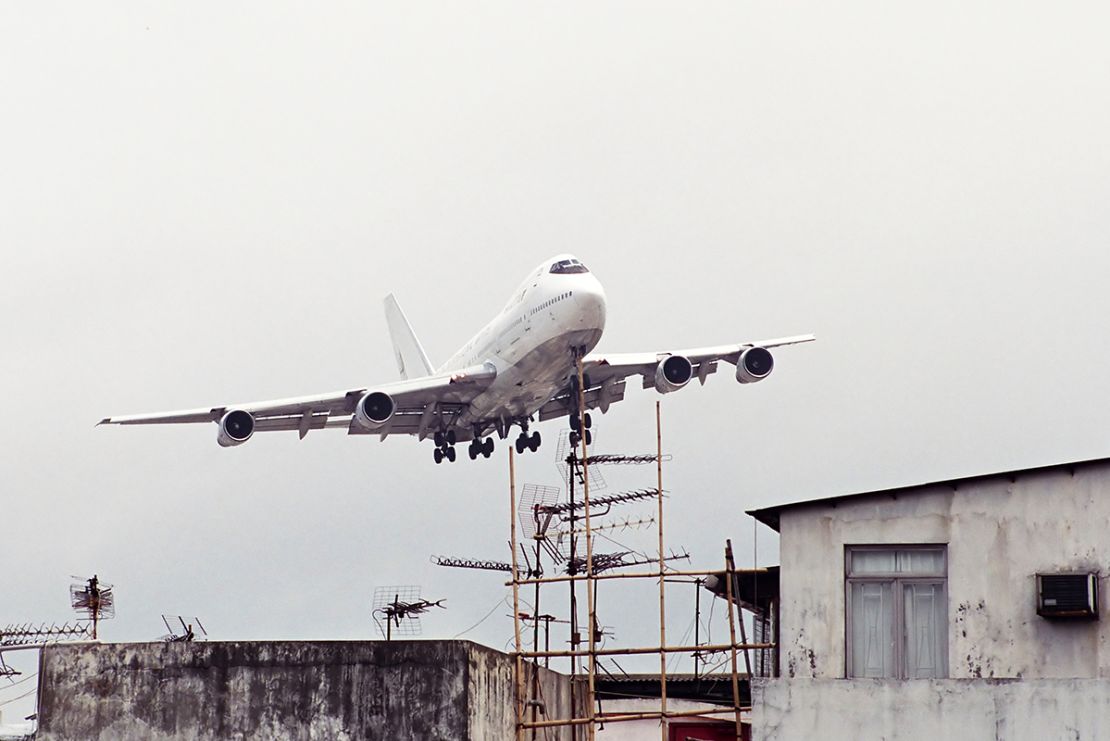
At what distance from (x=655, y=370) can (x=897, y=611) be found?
37104 mm

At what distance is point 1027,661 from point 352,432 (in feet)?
141

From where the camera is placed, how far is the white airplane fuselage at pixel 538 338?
180ft

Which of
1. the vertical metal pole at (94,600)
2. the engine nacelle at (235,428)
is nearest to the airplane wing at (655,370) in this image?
the engine nacelle at (235,428)

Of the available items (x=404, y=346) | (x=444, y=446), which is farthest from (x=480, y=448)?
(x=404, y=346)

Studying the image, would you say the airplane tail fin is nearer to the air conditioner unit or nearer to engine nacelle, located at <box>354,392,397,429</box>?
engine nacelle, located at <box>354,392,397,429</box>

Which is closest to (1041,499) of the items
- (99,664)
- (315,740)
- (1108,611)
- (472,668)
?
(1108,611)

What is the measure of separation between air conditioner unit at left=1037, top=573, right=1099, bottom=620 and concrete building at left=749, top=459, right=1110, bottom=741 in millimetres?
18

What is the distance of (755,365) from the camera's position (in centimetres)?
5966

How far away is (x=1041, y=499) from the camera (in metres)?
23.8

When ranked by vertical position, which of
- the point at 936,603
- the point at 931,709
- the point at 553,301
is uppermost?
the point at 553,301

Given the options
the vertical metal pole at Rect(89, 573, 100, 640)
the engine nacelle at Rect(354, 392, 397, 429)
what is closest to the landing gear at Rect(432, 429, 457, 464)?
the engine nacelle at Rect(354, 392, 397, 429)

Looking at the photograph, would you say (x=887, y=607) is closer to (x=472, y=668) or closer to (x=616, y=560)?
(x=472, y=668)

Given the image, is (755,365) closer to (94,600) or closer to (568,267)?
(568,267)

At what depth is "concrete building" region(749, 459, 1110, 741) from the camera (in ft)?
74.6
